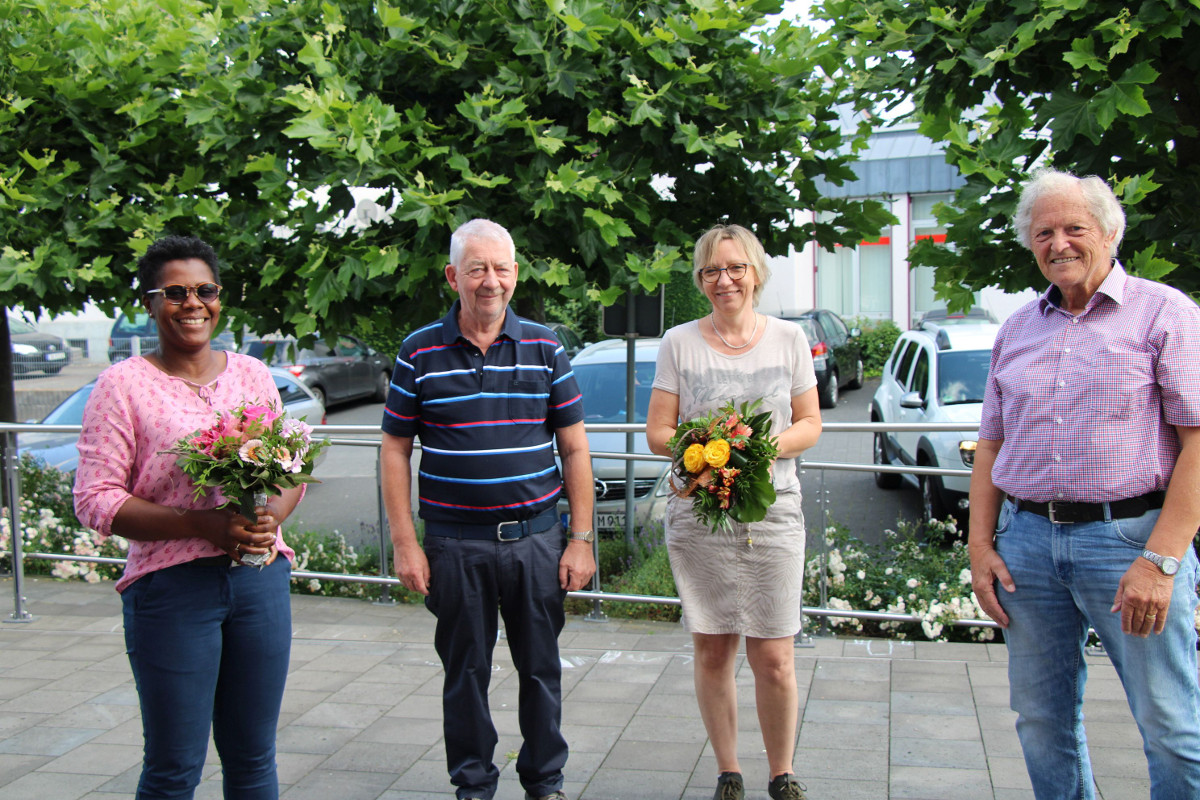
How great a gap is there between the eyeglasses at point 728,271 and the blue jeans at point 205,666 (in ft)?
5.48

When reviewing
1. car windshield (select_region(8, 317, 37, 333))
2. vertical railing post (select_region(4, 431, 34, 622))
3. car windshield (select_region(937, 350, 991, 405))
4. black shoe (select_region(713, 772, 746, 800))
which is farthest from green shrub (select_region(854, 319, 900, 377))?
black shoe (select_region(713, 772, 746, 800))

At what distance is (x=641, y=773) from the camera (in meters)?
3.93

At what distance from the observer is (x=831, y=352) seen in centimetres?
1964

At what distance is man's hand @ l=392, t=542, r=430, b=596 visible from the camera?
3.38 m

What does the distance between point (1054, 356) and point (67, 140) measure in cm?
681

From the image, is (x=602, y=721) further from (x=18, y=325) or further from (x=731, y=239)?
(x=18, y=325)

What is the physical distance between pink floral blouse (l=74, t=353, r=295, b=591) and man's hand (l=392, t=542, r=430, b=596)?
76 centimetres

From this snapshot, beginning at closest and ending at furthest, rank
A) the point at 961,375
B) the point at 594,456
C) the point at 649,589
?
the point at 649,589 → the point at 594,456 → the point at 961,375

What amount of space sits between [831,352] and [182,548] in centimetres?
1786

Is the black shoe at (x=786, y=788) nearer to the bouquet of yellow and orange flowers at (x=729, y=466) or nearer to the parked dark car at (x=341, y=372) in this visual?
the bouquet of yellow and orange flowers at (x=729, y=466)

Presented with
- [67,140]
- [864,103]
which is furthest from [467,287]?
[67,140]

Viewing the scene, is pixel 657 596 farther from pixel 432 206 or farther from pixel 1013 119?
pixel 1013 119

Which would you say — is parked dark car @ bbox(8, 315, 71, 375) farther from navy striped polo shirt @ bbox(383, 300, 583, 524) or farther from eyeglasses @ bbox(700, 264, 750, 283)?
eyeglasses @ bbox(700, 264, 750, 283)

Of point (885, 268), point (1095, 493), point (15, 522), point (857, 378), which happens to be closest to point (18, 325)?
point (15, 522)
